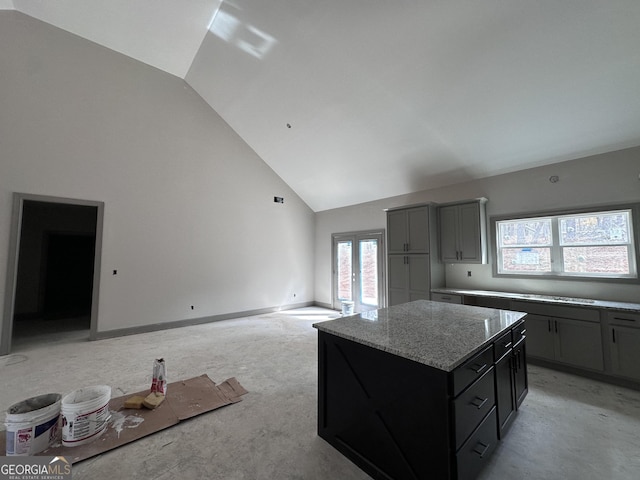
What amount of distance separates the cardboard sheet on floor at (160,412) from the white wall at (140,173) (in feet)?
8.63

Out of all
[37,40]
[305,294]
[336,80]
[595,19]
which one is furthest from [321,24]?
[305,294]

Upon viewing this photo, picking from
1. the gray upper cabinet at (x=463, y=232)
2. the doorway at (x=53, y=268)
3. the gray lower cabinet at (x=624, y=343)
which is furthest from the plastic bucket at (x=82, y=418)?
the gray lower cabinet at (x=624, y=343)

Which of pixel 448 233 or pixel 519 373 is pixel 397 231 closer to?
pixel 448 233

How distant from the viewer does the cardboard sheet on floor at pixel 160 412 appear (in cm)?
186

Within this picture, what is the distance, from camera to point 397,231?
4906 mm

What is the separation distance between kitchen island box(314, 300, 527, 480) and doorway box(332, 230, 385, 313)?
3.67 metres

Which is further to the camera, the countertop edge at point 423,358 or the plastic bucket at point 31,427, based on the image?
the plastic bucket at point 31,427

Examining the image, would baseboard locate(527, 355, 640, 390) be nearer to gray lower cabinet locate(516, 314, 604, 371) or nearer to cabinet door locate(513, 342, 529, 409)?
gray lower cabinet locate(516, 314, 604, 371)

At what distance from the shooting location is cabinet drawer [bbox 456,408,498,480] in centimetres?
136

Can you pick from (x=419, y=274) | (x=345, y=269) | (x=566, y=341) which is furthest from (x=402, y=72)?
(x=345, y=269)

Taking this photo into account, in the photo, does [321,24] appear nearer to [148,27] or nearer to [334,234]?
[148,27]

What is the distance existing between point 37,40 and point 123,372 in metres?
5.12

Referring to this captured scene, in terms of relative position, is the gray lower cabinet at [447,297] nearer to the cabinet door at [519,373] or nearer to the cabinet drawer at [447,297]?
the cabinet drawer at [447,297]

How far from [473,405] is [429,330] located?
1.57 ft
